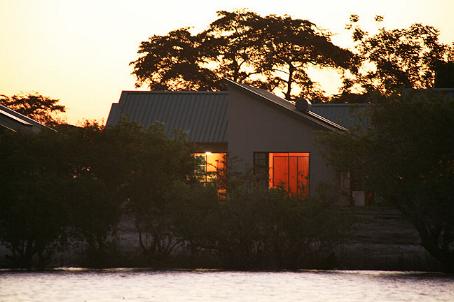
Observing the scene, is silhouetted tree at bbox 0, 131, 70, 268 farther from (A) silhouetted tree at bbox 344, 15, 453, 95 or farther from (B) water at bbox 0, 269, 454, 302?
(A) silhouetted tree at bbox 344, 15, 453, 95

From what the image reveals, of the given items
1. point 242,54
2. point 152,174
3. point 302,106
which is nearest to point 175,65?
point 242,54

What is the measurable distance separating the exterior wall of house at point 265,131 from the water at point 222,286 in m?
22.0

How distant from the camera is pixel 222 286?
2289cm

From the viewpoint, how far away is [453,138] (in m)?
26.7

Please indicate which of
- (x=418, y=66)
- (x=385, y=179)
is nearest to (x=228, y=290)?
(x=385, y=179)

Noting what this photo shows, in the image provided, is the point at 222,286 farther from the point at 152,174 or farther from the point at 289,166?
the point at 289,166

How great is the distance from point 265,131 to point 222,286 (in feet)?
88.8

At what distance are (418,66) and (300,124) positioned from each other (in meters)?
35.6

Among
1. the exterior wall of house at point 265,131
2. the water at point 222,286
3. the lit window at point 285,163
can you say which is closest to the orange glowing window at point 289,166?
the lit window at point 285,163

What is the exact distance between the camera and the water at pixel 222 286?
20484mm

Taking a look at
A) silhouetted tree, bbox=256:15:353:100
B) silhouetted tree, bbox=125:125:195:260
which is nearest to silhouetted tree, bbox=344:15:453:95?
silhouetted tree, bbox=256:15:353:100

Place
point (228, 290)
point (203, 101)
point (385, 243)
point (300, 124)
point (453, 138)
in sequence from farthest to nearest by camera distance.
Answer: point (203, 101) → point (300, 124) → point (385, 243) → point (453, 138) → point (228, 290)

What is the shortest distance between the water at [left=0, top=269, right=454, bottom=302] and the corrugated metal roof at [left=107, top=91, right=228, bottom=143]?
92.4 feet

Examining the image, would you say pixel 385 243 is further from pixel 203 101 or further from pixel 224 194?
pixel 203 101
